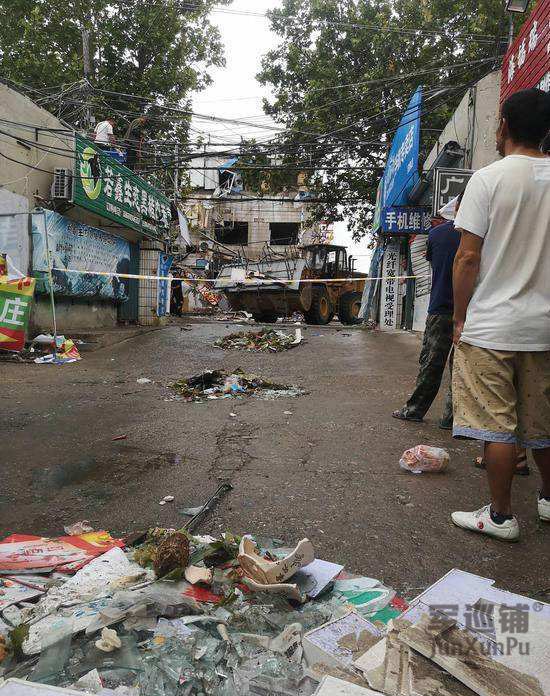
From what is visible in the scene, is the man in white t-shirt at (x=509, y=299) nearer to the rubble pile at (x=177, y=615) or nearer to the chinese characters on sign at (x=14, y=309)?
the rubble pile at (x=177, y=615)

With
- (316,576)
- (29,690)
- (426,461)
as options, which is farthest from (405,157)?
(29,690)

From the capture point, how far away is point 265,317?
54.3 ft

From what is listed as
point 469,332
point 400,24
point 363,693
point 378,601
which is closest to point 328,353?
point 469,332

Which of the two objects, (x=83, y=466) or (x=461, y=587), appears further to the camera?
(x=83, y=466)

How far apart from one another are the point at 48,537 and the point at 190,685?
1.28 metres

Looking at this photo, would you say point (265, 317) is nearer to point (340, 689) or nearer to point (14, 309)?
point (14, 309)

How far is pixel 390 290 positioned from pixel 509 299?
13.2 m

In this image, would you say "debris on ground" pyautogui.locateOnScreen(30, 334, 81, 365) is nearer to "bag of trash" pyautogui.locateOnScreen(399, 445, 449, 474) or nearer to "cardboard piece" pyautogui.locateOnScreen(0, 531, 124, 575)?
"cardboard piece" pyautogui.locateOnScreen(0, 531, 124, 575)

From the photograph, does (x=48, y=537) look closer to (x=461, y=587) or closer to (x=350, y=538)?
(x=350, y=538)

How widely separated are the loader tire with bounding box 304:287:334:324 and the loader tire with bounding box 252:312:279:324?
105 centimetres

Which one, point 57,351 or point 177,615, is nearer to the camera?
point 177,615

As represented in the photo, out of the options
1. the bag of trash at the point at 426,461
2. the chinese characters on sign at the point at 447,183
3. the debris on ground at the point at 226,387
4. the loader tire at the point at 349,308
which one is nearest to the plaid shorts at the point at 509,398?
the bag of trash at the point at 426,461

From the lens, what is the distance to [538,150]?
222cm

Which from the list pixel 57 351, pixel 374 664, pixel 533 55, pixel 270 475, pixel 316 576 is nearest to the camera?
pixel 374 664
